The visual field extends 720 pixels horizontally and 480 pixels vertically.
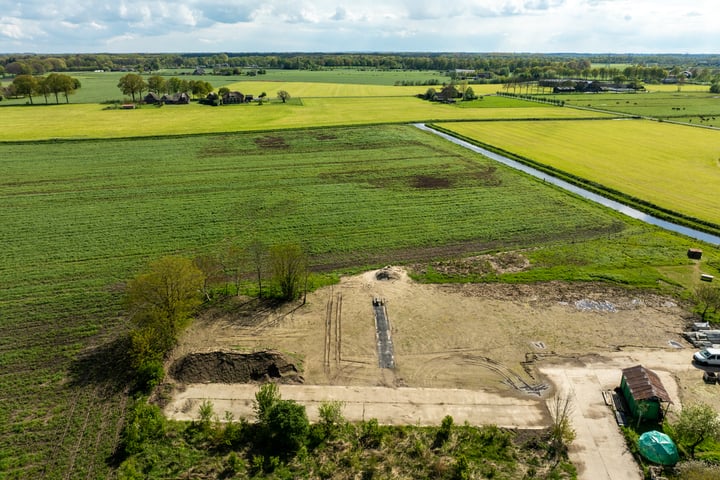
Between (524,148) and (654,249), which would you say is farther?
(524,148)

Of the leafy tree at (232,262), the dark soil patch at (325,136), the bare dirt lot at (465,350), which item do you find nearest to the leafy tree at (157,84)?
the dark soil patch at (325,136)

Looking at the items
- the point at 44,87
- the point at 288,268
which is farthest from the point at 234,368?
the point at 44,87

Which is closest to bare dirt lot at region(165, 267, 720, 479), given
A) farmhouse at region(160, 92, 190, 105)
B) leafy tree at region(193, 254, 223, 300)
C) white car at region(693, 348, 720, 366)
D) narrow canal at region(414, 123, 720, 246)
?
white car at region(693, 348, 720, 366)

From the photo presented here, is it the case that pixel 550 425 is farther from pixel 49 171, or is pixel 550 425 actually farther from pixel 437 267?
pixel 49 171

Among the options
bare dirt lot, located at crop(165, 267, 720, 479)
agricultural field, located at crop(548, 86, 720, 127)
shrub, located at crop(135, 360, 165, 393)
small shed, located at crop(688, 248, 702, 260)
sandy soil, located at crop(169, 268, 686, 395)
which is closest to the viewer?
bare dirt lot, located at crop(165, 267, 720, 479)

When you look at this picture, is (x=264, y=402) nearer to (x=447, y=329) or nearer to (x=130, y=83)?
(x=447, y=329)

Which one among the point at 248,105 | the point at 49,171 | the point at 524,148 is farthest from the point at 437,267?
the point at 248,105

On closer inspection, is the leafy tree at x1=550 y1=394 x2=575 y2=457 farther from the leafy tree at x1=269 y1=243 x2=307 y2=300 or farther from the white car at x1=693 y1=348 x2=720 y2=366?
the leafy tree at x1=269 y1=243 x2=307 y2=300
